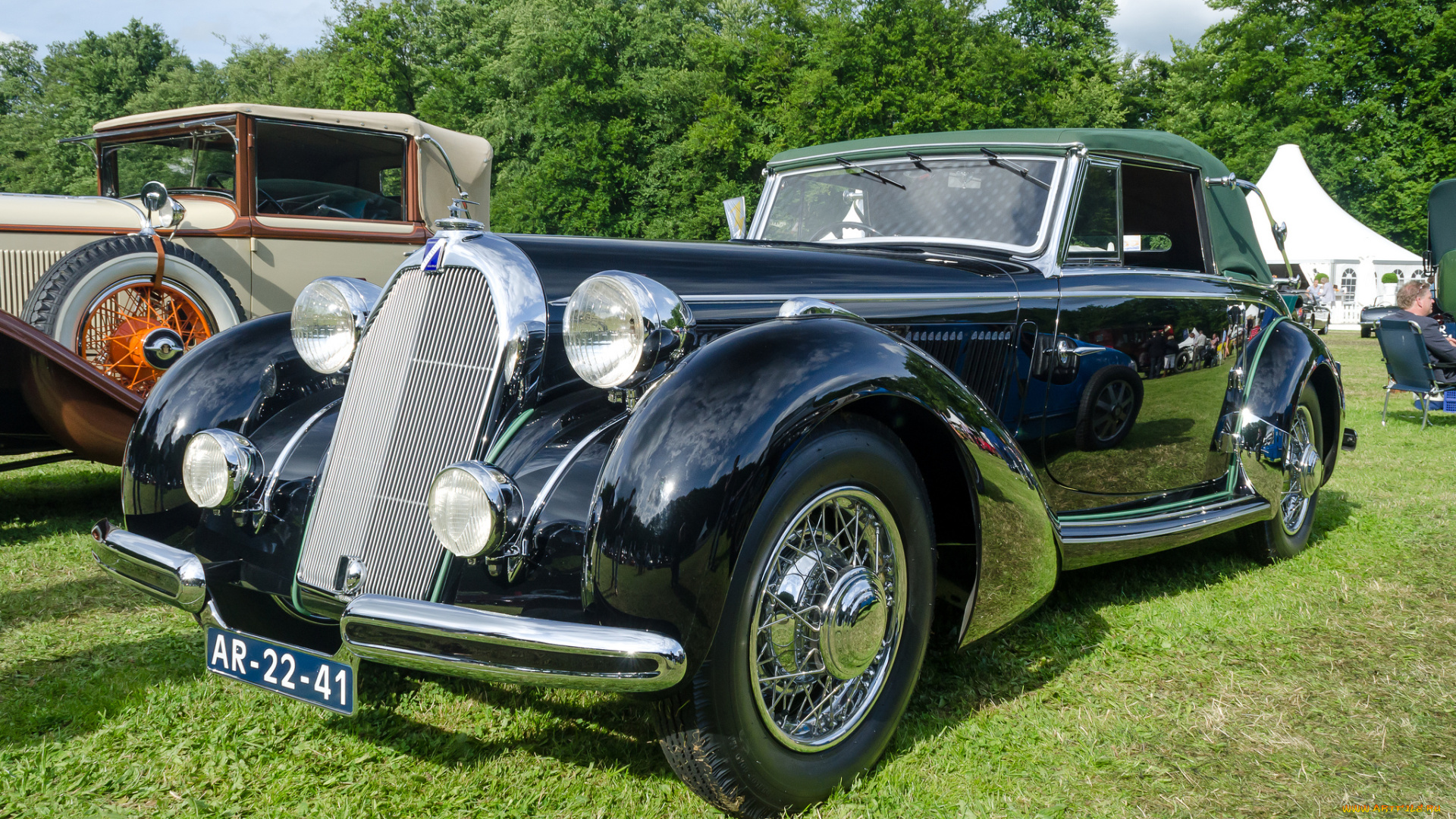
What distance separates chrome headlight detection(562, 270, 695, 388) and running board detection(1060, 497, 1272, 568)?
1.48 m

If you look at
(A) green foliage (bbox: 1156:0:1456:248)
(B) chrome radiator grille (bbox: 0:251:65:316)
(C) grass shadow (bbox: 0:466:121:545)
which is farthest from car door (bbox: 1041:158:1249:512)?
(A) green foliage (bbox: 1156:0:1456:248)

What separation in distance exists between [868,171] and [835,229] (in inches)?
10.4

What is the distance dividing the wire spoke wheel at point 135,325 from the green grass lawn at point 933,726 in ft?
5.60

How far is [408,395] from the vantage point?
2.35 m

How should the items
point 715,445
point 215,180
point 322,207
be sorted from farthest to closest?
point 322,207 → point 215,180 → point 715,445

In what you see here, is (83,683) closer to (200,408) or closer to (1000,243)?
(200,408)

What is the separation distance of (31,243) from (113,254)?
3.61 feet

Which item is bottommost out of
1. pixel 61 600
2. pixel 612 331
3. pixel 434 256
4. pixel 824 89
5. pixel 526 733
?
pixel 61 600

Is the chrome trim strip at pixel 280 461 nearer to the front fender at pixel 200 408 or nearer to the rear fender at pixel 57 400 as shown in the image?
the front fender at pixel 200 408

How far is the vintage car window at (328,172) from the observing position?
6.59 meters

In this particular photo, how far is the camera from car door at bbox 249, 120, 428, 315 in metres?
6.54

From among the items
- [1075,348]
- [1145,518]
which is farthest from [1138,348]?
[1145,518]

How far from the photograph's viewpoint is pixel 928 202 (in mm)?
3746

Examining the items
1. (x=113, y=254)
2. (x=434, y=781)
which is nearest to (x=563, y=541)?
(x=434, y=781)
